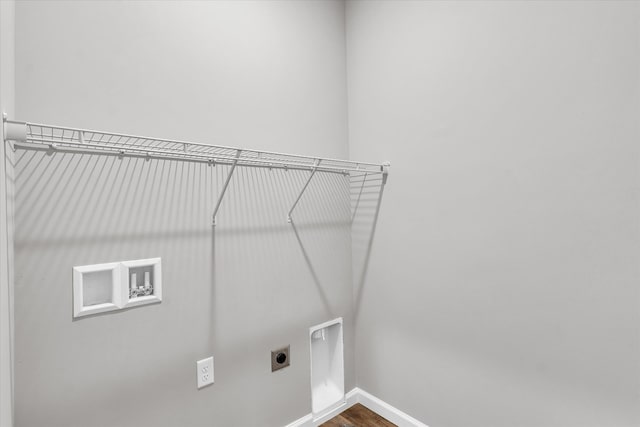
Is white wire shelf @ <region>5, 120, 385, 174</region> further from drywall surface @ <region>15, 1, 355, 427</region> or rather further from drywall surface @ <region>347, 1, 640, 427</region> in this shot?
drywall surface @ <region>347, 1, 640, 427</region>

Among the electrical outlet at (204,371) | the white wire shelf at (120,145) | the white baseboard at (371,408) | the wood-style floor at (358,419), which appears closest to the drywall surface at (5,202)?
A: the white wire shelf at (120,145)

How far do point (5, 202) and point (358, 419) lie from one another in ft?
5.42

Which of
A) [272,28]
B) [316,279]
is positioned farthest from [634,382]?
[272,28]

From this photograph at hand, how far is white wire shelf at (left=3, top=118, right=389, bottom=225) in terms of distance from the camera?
783 mm

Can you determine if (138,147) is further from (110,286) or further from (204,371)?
(204,371)

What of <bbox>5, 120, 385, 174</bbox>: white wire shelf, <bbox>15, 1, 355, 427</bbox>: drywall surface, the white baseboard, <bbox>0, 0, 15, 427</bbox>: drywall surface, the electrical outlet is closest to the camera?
<bbox>0, 0, 15, 427</bbox>: drywall surface

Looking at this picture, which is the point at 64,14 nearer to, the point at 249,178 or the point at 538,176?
the point at 249,178

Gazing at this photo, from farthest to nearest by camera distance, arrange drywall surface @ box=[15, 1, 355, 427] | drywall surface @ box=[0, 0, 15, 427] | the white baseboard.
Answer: the white baseboard, drywall surface @ box=[15, 1, 355, 427], drywall surface @ box=[0, 0, 15, 427]

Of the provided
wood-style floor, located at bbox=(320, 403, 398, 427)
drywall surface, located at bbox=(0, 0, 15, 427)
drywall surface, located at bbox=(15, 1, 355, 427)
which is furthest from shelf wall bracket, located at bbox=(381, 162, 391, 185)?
drywall surface, located at bbox=(0, 0, 15, 427)

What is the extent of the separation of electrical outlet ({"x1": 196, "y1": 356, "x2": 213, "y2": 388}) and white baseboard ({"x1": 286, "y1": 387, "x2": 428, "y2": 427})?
50cm

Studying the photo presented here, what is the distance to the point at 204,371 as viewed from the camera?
3.97 ft

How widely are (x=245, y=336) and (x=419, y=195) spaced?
972 mm

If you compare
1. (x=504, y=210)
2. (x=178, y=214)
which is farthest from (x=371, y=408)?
(x=178, y=214)

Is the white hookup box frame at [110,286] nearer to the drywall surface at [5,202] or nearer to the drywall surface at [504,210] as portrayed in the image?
the drywall surface at [5,202]
